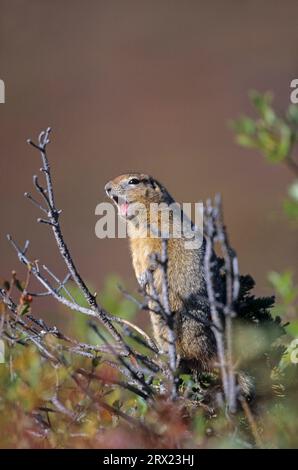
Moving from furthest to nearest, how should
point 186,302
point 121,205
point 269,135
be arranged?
point 121,205, point 186,302, point 269,135

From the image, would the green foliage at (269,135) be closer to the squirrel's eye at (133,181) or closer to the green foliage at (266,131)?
the green foliage at (266,131)

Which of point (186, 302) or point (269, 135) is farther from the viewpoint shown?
point (186, 302)

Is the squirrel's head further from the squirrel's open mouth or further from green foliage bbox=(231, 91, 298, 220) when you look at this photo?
green foliage bbox=(231, 91, 298, 220)

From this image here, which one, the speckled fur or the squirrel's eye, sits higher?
the squirrel's eye

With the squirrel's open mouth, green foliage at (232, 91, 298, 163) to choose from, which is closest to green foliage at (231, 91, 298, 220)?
green foliage at (232, 91, 298, 163)

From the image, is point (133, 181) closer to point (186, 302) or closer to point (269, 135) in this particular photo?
point (186, 302)

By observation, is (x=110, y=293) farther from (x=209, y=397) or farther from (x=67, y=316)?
(x=209, y=397)

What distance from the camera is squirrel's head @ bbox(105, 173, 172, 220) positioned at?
373 cm

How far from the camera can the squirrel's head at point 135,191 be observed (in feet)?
12.3

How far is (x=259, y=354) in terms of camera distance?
2.31 metres

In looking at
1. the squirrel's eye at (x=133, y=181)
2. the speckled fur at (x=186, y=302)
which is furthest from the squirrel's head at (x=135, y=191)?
the speckled fur at (x=186, y=302)

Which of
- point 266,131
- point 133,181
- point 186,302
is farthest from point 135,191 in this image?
point 266,131

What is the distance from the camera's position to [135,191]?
3.76 metres
